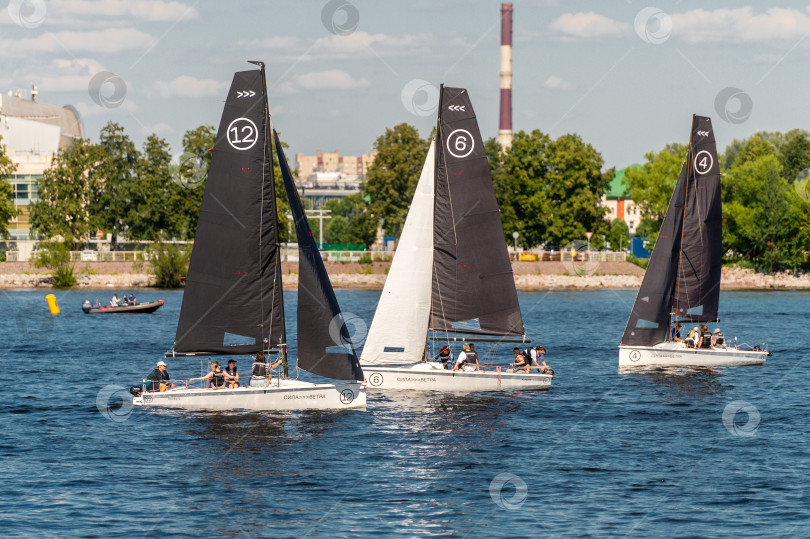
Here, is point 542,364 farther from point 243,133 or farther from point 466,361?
point 243,133

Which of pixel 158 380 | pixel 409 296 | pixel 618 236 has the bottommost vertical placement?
pixel 158 380

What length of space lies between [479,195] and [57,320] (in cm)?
4939

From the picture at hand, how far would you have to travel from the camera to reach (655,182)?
405 ft

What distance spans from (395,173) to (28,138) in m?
57.3

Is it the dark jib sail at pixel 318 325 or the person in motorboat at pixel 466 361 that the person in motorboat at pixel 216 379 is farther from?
the person in motorboat at pixel 466 361

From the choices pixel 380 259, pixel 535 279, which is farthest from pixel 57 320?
pixel 535 279

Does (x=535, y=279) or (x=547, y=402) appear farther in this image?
(x=535, y=279)

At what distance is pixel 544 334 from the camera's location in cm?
6769

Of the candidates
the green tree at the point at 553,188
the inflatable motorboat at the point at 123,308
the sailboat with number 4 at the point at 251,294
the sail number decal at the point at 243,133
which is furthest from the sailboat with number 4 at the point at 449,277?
the green tree at the point at 553,188

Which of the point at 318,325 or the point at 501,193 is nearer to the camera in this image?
the point at 318,325

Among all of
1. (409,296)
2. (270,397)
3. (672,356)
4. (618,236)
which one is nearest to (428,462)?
(270,397)

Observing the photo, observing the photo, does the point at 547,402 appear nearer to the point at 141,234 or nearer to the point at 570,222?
the point at 570,222

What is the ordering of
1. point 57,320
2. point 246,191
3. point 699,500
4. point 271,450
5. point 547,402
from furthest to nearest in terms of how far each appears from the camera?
point 57,320
point 547,402
point 246,191
point 271,450
point 699,500

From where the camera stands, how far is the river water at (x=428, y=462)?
23234 mm
